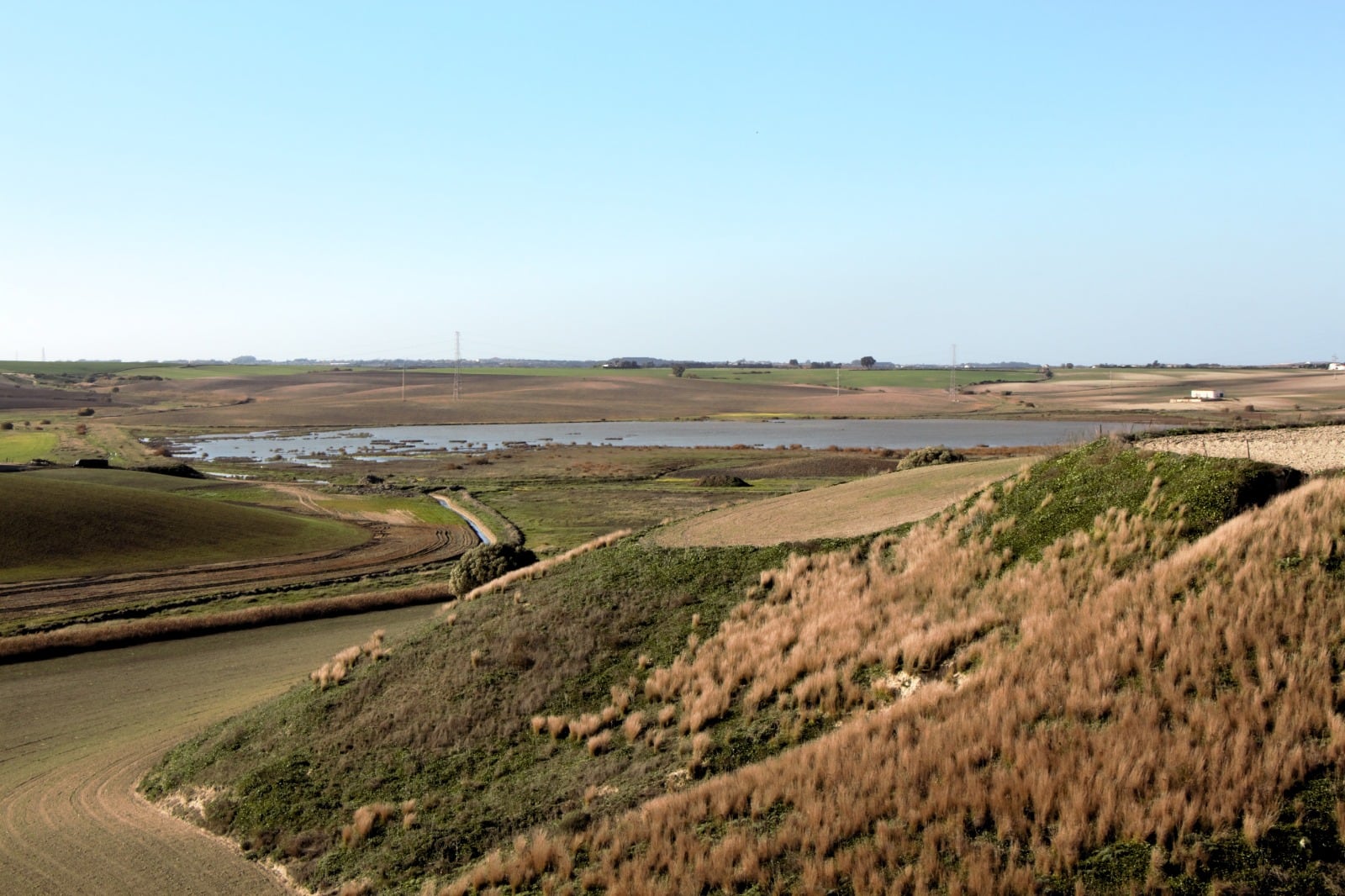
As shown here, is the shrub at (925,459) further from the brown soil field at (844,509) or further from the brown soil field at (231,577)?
the brown soil field at (231,577)

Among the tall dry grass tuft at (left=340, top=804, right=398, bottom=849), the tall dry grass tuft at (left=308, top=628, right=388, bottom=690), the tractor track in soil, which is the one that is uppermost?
the tall dry grass tuft at (left=308, top=628, right=388, bottom=690)

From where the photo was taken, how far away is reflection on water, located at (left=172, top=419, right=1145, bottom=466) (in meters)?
107

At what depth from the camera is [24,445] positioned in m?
100

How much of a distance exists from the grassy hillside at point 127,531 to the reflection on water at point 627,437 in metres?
42.8

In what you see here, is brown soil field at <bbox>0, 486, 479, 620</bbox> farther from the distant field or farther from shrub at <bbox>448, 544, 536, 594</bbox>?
the distant field

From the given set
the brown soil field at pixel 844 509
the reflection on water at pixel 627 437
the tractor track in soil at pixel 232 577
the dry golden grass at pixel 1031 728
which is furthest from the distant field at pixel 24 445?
the dry golden grass at pixel 1031 728

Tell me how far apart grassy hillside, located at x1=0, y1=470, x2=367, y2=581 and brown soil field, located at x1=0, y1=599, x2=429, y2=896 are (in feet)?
46.4

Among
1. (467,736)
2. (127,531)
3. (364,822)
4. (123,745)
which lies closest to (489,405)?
(127,531)

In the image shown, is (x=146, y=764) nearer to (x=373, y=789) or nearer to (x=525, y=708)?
(x=373, y=789)

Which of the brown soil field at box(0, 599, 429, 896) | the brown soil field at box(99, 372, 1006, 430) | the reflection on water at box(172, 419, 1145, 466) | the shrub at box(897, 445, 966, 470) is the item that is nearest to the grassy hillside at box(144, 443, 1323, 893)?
the brown soil field at box(0, 599, 429, 896)

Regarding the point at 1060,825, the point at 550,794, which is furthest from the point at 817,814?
the point at 550,794

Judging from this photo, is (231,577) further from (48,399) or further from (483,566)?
(48,399)

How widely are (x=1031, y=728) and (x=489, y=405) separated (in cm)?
16229

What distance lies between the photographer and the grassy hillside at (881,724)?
10.7 metres
